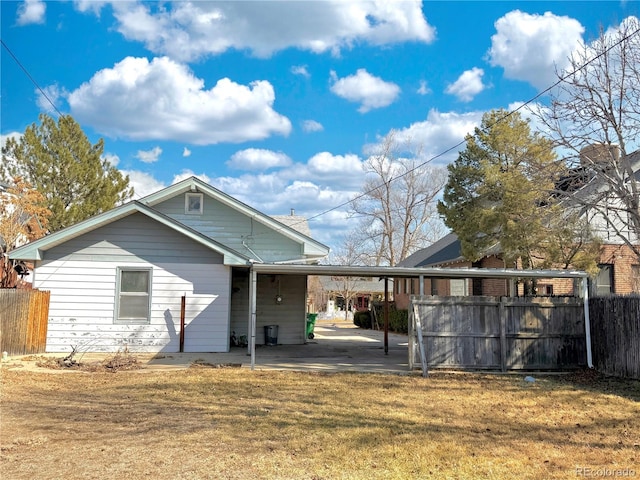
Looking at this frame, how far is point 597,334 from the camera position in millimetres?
12125

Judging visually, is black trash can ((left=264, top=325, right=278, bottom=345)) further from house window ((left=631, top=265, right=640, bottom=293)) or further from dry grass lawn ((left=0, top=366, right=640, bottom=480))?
house window ((left=631, top=265, right=640, bottom=293))

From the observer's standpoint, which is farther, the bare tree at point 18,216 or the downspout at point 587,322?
the bare tree at point 18,216

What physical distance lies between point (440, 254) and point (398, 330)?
4.42 meters

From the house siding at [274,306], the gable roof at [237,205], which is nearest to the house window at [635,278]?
the gable roof at [237,205]

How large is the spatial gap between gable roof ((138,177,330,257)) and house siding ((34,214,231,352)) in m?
2.59

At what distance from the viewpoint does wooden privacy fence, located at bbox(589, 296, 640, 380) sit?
35.5ft

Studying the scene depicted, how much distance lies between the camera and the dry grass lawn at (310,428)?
17.5 ft

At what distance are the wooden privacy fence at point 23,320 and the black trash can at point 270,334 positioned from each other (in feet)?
20.7

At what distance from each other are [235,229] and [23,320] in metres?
6.49

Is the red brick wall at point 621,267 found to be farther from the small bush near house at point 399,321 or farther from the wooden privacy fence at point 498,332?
the small bush near house at point 399,321

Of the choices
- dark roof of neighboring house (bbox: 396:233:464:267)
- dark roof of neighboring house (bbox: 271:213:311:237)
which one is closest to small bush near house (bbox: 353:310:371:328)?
dark roof of neighboring house (bbox: 396:233:464:267)

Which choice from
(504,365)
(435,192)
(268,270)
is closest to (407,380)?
(504,365)

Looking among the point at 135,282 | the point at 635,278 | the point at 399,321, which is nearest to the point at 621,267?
the point at 635,278

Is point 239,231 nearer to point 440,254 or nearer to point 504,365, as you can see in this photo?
point 504,365
